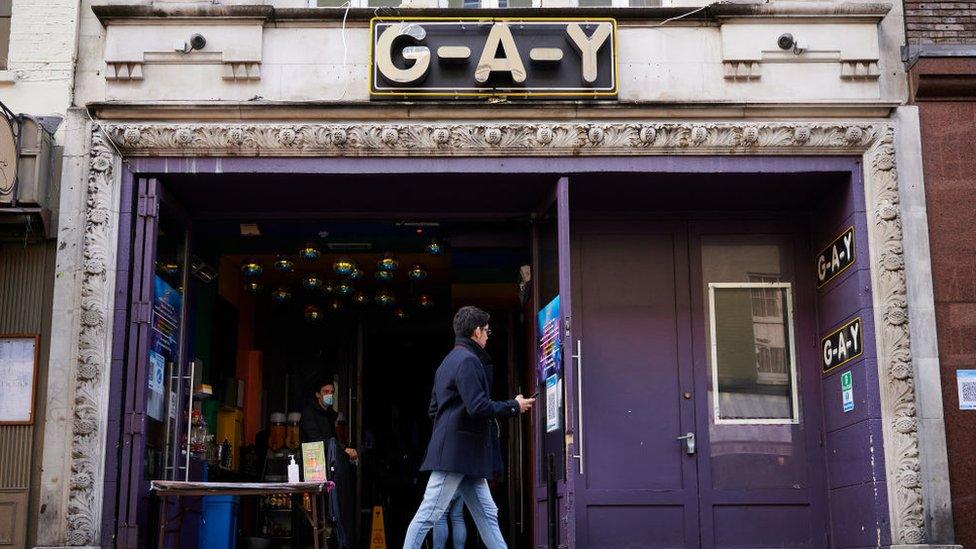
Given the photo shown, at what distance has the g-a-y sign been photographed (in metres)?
9.82

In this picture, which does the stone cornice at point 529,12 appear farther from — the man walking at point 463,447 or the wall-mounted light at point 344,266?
the wall-mounted light at point 344,266

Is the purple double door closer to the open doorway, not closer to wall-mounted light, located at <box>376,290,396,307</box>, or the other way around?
the open doorway

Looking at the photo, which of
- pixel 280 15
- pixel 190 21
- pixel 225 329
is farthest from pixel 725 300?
pixel 225 329

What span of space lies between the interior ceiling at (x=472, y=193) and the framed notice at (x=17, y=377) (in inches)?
71.5

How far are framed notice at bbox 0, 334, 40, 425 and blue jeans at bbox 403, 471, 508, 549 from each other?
11.2ft

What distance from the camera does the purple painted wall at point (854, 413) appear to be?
9.36 metres

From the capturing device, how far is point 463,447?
8.49m

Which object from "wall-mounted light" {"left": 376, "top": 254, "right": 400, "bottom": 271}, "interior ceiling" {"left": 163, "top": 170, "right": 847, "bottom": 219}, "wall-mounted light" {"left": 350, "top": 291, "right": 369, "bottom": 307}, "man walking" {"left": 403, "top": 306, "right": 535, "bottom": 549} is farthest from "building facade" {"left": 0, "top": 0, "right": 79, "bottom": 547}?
"wall-mounted light" {"left": 350, "top": 291, "right": 369, "bottom": 307}

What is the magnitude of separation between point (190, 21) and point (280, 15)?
78 centimetres

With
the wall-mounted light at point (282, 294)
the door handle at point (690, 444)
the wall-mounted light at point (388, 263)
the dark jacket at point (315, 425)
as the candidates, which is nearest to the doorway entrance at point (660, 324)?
the door handle at point (690, 444)

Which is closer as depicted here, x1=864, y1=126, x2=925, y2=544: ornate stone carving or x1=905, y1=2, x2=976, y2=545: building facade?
x1=864, y1=126, x2=925, y2=544: ornate stone carving

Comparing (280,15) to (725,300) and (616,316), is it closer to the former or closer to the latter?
(616,316)

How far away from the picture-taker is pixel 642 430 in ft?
34.1

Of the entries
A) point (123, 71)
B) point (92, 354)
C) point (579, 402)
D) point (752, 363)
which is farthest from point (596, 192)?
point (92, 354)
